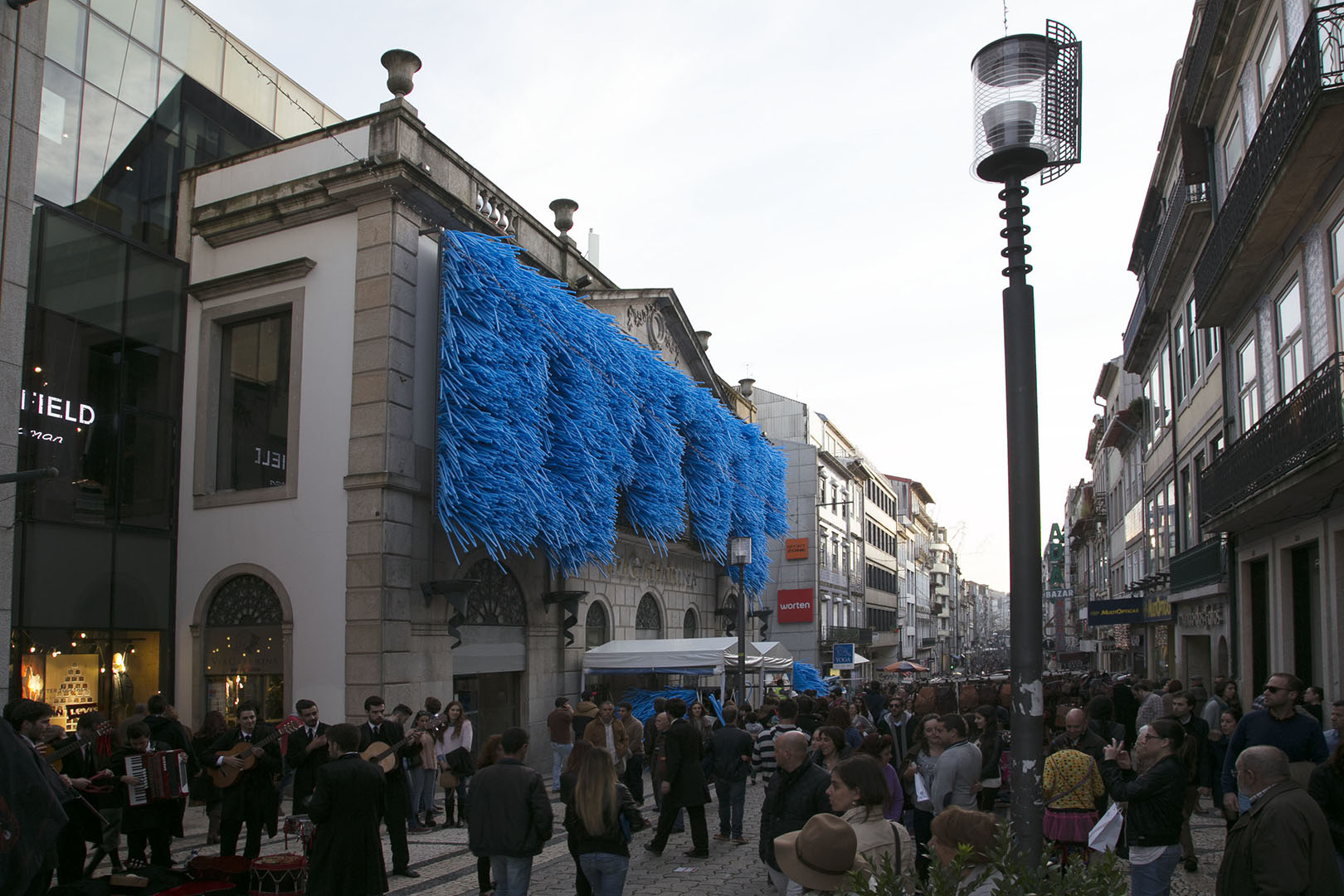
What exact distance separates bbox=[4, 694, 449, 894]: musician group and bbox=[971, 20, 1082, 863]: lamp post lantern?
14.0 ft

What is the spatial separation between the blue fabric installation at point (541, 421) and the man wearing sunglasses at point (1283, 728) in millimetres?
10542

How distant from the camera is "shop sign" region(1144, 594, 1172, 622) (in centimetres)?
2567

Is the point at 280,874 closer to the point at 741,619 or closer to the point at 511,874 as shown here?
the point at 511,874

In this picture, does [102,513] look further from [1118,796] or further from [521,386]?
[1118,796]

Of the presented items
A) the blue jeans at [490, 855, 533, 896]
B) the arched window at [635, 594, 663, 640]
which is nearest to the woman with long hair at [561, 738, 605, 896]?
the blue jeans at [490, 855, 533, 896]

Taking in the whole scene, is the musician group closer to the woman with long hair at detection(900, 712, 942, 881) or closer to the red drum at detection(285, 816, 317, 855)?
the red drum at detection(285, 816, 317, 855)

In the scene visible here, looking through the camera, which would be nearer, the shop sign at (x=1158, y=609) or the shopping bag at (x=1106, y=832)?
the shopping bag at (x=1106, y=832)

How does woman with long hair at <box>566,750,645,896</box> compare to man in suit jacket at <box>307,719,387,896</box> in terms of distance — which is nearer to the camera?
woman with long hair at <box>566,750,645,896</box>

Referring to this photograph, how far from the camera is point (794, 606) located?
4522cm

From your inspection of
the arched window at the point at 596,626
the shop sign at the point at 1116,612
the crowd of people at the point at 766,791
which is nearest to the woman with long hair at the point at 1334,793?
the crowd of people at the point at 766,791

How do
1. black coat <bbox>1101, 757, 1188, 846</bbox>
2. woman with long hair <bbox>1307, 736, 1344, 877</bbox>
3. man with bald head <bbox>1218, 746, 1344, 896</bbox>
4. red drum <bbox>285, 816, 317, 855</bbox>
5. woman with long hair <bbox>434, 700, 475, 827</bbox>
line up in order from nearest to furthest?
man with bald head <bbox>1218, 746, 1344, 896</bbox>, woman with long hair <bbox>1307, 736, 1344, 877</bbox>, black coat <bbox>1101, 757, 1188, 846</bbox>, red drum <bbox>285, 816, 317, 855</bbox>, woman with long hair <bbox>434, 700, 475, 827</bbox>

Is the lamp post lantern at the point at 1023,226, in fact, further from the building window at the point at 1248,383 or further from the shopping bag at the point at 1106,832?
the building window at the point at 1248,383

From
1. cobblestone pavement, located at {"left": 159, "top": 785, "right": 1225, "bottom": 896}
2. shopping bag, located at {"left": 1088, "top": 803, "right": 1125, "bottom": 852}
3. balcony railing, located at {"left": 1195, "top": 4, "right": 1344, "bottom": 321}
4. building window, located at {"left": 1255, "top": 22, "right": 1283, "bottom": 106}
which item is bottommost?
cobblestone pavement, located at {"left": 159, "top": 785, "right": 1225, "bottom": 896}

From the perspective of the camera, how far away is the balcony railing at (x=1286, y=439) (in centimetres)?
1085
